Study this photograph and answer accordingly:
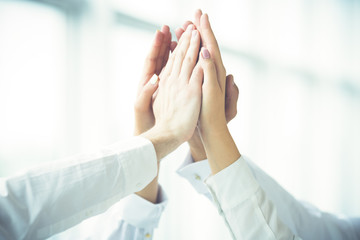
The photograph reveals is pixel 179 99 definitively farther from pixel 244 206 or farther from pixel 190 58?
pixel 244 206

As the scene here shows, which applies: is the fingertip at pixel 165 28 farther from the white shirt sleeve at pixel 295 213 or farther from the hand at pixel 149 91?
the white shirt sleeve at pixel 295 213

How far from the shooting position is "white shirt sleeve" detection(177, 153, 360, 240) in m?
0.75

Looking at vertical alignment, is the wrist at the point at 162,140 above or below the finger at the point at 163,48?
below

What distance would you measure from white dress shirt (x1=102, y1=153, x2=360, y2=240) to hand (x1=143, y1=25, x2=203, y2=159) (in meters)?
0.11

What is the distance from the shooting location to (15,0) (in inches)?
32.5

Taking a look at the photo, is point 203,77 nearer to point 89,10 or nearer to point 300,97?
point 89,10

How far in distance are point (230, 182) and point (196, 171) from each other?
0.60 feet

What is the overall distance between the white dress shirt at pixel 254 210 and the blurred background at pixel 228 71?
1.25 ft

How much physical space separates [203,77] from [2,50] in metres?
0.58

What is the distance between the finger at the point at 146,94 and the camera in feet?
2.32

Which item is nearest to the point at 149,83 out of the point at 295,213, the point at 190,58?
the point at 190,58

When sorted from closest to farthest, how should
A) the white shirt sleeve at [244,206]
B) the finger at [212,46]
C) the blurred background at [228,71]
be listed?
the white shirt sleeve at [244,206]
the finger at [212,46]
the blurred background at [228,71]

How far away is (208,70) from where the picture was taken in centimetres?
62

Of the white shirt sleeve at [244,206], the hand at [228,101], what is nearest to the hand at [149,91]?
the hand at [228,101]
